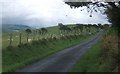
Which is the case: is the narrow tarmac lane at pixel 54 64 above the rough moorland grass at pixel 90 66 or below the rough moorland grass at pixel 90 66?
below

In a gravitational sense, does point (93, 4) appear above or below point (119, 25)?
above

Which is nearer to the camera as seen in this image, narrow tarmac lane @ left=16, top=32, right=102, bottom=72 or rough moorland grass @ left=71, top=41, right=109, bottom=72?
rough moorland grass @ left=71, top=41, right=109, bottom=72

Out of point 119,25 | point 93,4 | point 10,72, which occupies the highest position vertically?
point 93,4

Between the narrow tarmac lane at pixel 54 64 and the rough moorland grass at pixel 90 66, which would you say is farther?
the narrow tarmac lane at pixel 54 64

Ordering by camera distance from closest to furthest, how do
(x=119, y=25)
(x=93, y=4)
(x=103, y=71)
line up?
(x=103, y=71)
(x=119, y=25)
(x=93, y=4)

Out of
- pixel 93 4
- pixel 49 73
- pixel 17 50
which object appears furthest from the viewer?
pixel 93 4

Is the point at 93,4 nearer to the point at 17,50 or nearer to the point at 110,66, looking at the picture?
the point at 17,50

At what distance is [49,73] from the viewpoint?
13.6m

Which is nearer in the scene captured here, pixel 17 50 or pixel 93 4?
pixel 17 50

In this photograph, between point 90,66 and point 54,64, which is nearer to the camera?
point 90,66

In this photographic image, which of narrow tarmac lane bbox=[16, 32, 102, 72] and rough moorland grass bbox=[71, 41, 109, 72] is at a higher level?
rough moorland grass bbox=[71, 41, 109, 72]

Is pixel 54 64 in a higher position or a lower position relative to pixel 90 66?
lower

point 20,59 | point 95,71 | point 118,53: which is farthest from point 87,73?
point 20,59

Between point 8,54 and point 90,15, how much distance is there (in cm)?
925
